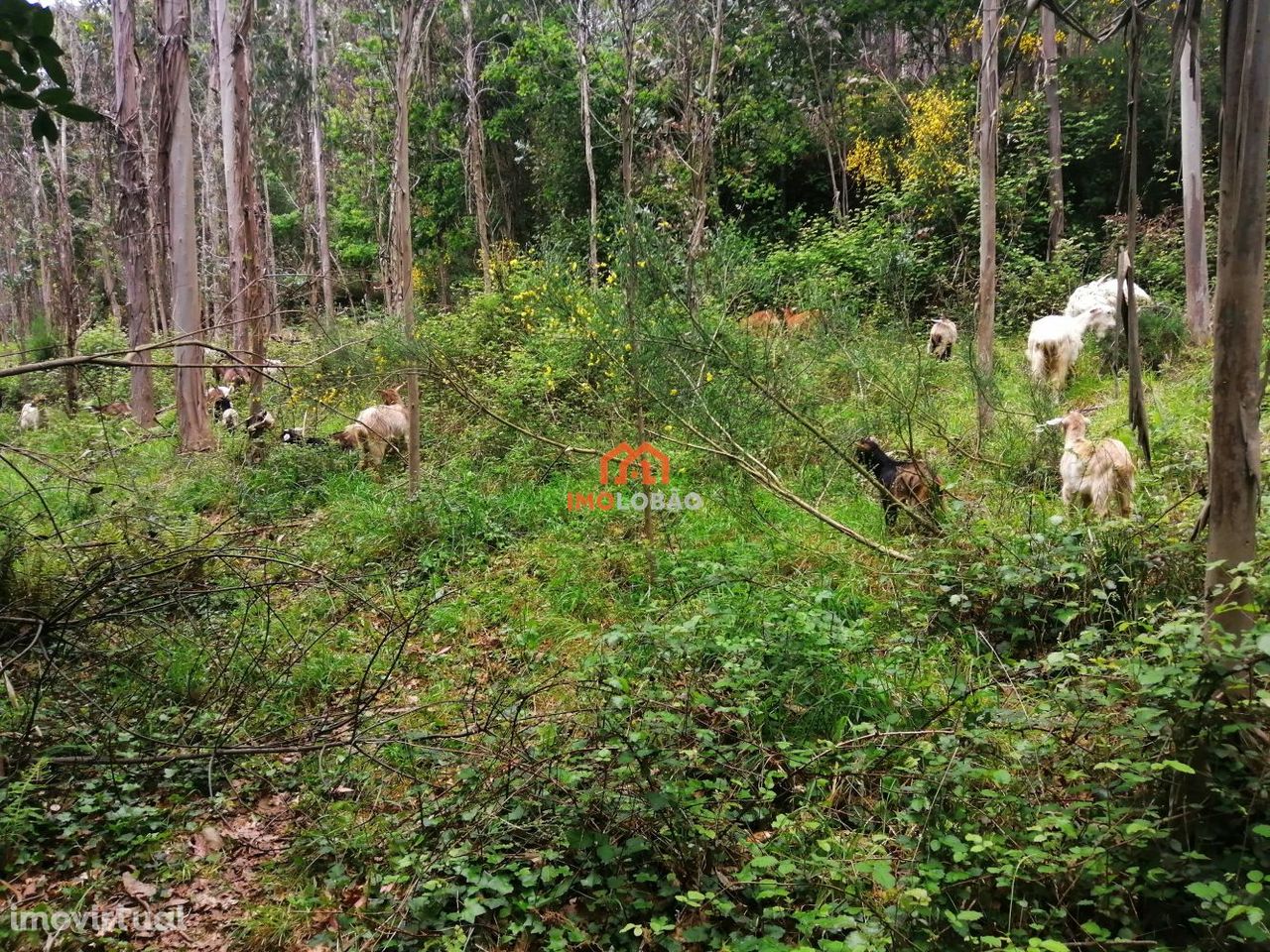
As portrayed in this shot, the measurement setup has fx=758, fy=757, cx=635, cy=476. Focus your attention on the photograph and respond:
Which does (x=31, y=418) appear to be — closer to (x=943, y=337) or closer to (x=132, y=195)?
(x=132, y=195)

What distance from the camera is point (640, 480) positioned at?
5590 mm

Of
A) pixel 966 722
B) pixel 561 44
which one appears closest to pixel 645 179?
pixel 561 44

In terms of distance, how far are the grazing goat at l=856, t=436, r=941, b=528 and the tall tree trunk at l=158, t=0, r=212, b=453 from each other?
6.62m

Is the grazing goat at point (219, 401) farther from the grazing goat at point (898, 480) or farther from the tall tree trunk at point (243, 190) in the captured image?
the grazing goat at point (898, 480)

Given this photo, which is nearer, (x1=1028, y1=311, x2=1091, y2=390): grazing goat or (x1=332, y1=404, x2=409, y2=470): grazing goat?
(x1=1028, y1=311, x2=1091, y2=390): grazing goat

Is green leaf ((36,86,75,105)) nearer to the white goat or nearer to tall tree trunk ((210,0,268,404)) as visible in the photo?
tall tree trunk ((210,0,268,404))

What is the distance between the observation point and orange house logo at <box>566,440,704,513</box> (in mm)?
5438

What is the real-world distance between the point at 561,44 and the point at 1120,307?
16185mm

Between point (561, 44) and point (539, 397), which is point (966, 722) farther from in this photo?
point (561, 44)

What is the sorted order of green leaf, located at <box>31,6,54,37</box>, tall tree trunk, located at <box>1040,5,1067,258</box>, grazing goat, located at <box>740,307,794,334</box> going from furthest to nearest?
tall tree trunk, located at <box>1040,5,1067,258</box>
grazing goat, located at <box>740,307,794,334</box>
green leaf, located at <box>31,6,54,37</box>

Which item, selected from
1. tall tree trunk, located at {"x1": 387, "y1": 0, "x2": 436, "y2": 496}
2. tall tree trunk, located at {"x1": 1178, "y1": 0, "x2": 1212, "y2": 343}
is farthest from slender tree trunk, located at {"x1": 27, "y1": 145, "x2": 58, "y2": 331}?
tall tree trunk, located at {"x1": 1178, "y1": 0, "x2": 1212, "y2": 343}

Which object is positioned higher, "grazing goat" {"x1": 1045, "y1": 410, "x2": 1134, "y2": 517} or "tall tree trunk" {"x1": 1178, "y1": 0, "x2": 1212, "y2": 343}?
"tall tree trunk" {"x1": 1178, "y1": 0, "x2": 1212, "y2": 343}

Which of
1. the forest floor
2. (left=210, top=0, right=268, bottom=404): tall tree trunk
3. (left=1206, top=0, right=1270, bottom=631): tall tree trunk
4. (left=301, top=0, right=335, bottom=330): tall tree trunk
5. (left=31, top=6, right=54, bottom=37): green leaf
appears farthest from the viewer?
(left=301, top=0, right=335, bottom=330): tall tree trunk

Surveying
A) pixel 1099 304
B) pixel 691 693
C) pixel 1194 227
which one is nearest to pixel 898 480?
pixel 691 693
